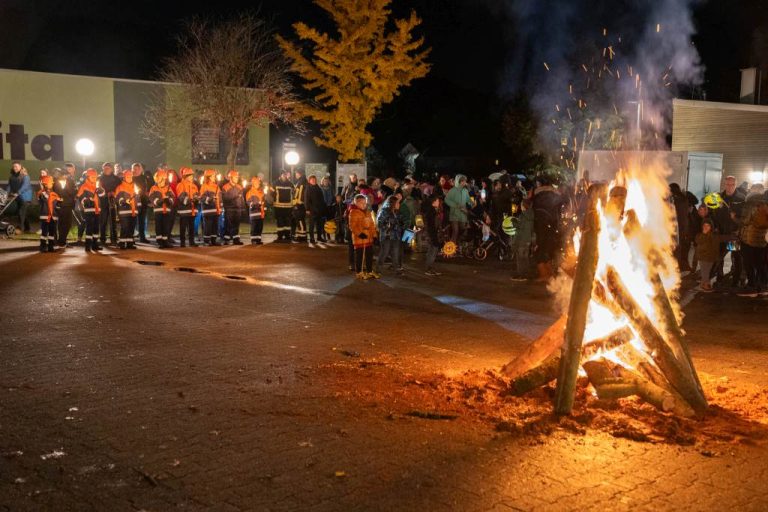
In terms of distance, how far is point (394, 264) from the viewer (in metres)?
15.6

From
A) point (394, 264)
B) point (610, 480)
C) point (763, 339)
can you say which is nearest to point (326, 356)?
point (610, 480)

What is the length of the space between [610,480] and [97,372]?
16.0 ft

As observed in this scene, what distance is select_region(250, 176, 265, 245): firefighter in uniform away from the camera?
68.0ft

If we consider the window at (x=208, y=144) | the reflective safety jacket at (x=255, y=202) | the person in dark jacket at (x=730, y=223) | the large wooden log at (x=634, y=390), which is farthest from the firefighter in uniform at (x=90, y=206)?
the window at (x=208, y=144)

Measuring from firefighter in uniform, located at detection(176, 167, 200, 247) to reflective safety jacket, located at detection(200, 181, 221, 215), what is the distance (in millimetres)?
193

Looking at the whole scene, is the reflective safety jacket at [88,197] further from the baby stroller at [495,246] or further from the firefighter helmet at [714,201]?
the firefighter helmet at [714,201]

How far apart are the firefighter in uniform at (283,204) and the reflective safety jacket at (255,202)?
0.69 m

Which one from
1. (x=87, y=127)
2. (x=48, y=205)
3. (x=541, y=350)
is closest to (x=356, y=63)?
(x=87, y=127)

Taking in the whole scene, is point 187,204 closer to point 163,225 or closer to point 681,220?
point 163,225

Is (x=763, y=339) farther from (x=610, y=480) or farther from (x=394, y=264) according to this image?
(x=394, y=264)

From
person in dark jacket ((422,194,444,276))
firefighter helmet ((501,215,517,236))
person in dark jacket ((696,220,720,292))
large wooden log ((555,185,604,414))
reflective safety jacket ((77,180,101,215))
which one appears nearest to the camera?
large wooden log ((555,185,604,414))

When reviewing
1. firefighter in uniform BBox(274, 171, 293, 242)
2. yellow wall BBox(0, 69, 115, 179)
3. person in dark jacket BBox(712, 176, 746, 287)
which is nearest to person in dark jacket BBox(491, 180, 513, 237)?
person in dark jacket BBox(712, 176, 746, 287)

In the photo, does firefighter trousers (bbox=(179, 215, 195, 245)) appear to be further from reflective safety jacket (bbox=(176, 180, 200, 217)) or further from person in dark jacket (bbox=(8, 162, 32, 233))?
person in dark jacket (bbox=(8, 162, 32, 233))

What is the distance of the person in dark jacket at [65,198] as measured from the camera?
1812cm
